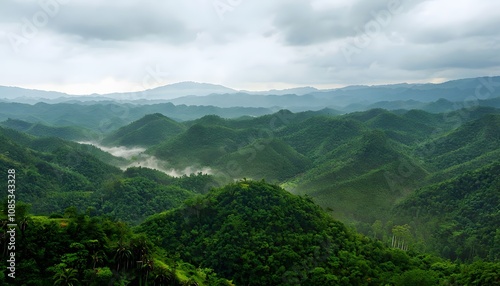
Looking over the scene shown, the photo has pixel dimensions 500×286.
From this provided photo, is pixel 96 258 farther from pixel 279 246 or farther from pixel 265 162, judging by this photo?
pixel 265 162

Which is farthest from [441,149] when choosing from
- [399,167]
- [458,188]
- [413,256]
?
[413,256]

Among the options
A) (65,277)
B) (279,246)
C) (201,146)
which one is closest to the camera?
(65,277)

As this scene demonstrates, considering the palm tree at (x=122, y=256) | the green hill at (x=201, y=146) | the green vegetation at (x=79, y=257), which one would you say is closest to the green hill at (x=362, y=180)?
the green hill at (x=201, y=146)

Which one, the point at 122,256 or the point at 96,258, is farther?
the point at 122,256

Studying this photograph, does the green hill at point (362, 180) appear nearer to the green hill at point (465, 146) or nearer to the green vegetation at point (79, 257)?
the green hill at point (465, 146)

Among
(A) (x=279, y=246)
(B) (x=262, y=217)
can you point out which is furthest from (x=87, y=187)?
(A) (x=279, y=246)

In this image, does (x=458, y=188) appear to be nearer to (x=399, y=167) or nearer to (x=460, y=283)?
(x=399, y=167)

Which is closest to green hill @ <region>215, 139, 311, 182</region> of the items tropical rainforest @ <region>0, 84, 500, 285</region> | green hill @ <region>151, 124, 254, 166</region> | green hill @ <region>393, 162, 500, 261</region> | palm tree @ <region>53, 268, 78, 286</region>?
tropical rainforest @ <region>0, 84, 500, 285</region>
